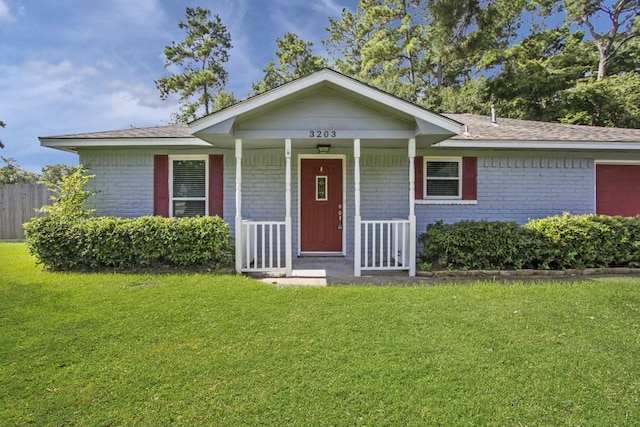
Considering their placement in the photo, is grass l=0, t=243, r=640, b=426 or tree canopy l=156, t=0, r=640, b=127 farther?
tree canopy l=156, t=0, r=640, b=127

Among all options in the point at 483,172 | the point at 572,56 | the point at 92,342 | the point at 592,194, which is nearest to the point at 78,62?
the point at 92,342

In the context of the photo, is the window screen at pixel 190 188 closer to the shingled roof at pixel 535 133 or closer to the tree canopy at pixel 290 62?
the shingled roof at pixel 535 133

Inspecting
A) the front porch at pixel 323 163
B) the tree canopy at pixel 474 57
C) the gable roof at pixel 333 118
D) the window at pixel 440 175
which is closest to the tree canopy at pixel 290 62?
the tree canopy at pixel 474 57

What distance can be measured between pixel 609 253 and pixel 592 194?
2256mm

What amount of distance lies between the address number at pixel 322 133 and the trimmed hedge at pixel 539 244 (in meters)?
2.70

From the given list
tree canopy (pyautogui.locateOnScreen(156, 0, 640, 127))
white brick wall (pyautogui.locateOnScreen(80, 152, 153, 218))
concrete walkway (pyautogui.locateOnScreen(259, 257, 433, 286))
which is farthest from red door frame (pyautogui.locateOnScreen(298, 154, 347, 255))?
tree canopy (pyautogui.locateOnScreen(156, 0, 640, 127))

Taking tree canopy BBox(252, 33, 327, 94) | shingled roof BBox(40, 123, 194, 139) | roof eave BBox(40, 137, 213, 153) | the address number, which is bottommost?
the address number

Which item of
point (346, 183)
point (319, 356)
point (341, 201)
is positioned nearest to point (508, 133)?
point (346, 183)

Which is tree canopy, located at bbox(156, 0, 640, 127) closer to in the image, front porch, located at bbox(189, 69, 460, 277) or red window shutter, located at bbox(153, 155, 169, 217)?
front porch, located at bbox(189, 69, 460, 277)

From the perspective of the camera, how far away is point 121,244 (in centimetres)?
617

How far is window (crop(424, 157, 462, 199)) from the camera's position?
805cm

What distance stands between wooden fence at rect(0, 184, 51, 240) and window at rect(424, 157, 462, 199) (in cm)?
1267

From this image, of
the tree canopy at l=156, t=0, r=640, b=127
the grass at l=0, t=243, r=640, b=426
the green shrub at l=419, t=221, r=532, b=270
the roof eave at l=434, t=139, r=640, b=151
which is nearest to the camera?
the grass at l=0, t=243, r=640, b=426

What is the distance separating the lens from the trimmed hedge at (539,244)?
6293 mm
